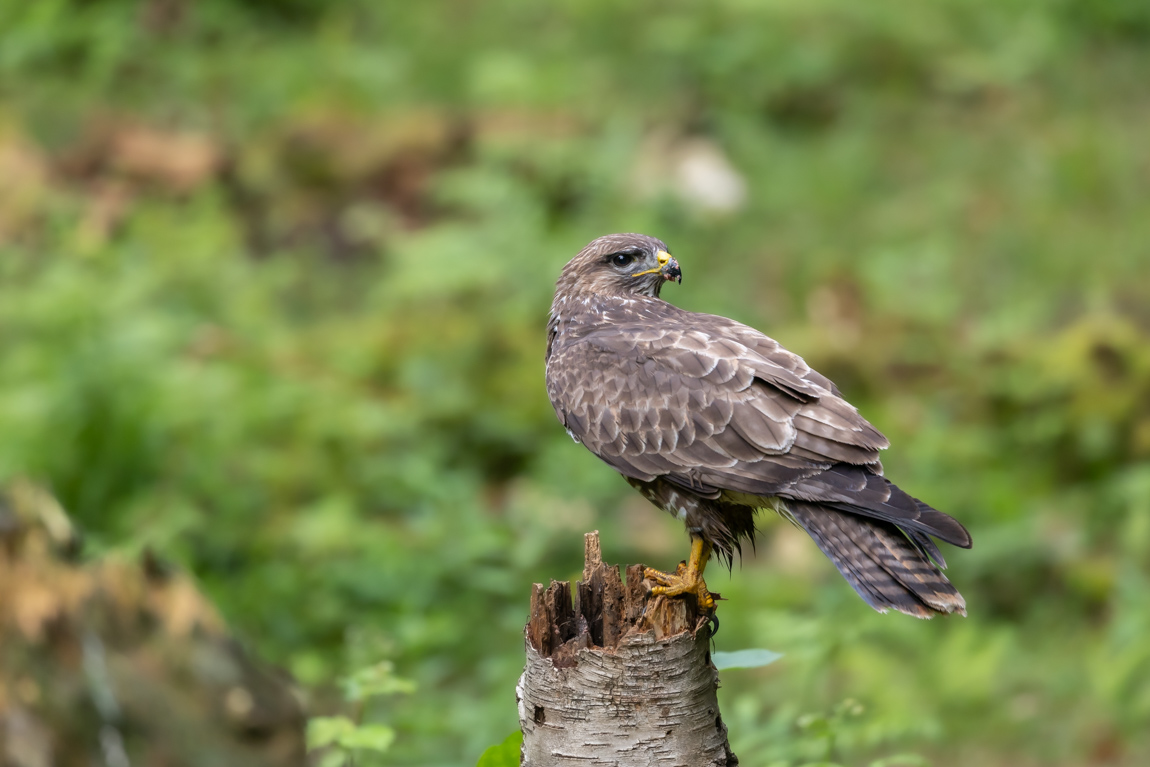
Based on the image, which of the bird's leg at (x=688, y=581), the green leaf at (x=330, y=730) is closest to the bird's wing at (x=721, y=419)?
the bird's leg at (x=688, y=581)

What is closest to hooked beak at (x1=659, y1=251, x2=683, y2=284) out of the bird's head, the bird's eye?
the bird's head

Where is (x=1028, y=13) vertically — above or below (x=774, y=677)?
above

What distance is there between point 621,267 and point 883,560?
177 centimetres

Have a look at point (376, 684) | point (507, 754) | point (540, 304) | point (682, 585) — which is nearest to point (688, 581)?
point (682, 585)

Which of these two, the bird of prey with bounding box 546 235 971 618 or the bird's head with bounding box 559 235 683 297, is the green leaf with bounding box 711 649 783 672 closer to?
the bird of prey with bounding box 546 235 971 618

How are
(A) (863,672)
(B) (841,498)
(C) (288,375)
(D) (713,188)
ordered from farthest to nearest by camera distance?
(D) (713,188) → (C) (288,375) → (A) (863,672) → (B) (841,498)

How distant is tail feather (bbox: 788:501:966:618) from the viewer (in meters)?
3.30

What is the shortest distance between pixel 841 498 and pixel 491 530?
3.66 m

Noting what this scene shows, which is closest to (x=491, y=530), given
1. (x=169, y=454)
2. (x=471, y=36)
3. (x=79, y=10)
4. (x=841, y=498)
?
(x=169, y=454)

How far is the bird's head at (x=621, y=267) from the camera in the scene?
15.5 feet

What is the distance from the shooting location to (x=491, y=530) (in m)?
6.94

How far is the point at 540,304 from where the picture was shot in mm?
9164

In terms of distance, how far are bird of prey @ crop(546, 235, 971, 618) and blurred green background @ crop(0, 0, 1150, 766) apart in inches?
33.3

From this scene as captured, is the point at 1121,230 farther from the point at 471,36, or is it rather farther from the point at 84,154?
the point at 84,154
